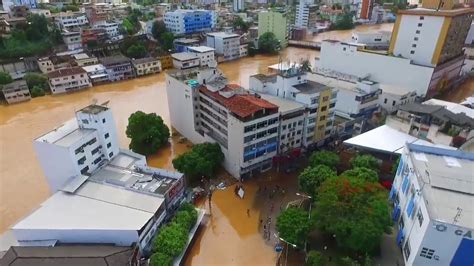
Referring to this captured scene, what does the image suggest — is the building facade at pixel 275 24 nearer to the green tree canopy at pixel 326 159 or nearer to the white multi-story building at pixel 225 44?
the white multi-story building at pixel 225 44

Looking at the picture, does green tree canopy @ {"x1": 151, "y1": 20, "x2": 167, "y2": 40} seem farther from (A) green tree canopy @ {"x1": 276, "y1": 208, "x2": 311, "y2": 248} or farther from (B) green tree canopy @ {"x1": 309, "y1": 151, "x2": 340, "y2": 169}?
(A) green tree canopy @ {"x1": 276, "y1": 208, "x2": 311, "y2": 248}

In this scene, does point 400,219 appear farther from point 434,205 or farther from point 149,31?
point 149,31

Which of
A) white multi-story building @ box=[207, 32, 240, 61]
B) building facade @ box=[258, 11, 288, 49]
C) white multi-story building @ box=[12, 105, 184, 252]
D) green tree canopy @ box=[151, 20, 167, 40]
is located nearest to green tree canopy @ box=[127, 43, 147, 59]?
green tree canopy @ box=[151, 20, 167, 40]

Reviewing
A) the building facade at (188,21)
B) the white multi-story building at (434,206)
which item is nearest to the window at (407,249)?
the white multi-story building at (434,206)

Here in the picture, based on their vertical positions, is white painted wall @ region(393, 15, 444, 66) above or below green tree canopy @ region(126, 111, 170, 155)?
above

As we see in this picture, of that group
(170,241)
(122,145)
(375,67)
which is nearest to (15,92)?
(122,145)

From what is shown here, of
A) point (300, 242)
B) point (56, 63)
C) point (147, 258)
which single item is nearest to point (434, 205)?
point (300, 242)

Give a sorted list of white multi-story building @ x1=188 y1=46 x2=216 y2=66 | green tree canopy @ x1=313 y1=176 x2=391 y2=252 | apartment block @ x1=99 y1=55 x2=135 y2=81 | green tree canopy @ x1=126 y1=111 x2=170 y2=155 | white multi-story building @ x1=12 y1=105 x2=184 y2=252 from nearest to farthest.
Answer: green tree canopy @ x1=313 y1=176 x2=391 y2=252 < white multi-story building @ x1=12 y1=105 x2=184 y2=252 < green tree canopy @ x1=126 y1=111 x2=170 y2=155 < apartment block @ x1=99 y1=55 x2=135 y2=81 < white multi-story building @ x1=188 y1=46 x2=216 y2=66
